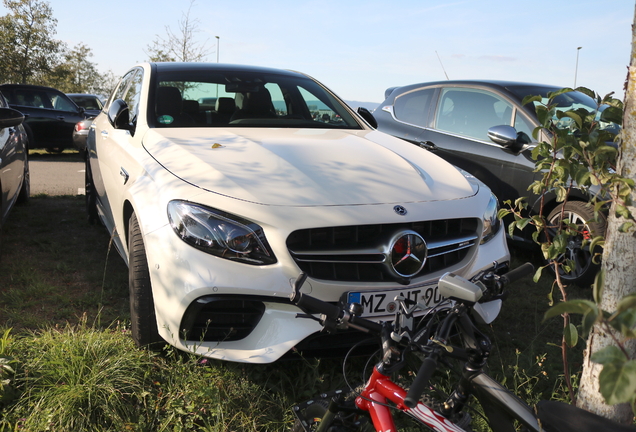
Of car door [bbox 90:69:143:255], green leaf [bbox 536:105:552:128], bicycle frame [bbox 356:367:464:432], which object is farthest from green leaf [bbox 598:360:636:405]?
car door [bbox 90:69:143:255]

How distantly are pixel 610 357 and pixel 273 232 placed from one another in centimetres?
160

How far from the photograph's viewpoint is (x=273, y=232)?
2.36 meters

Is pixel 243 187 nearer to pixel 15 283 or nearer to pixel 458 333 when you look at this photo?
pixel 458 333

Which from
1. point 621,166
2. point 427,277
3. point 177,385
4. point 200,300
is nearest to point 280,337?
point 200,300

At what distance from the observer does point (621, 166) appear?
178 centimetres

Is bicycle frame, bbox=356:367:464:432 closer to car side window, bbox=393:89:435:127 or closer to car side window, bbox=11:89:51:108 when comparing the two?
car side window, bbox=393:89:435:127

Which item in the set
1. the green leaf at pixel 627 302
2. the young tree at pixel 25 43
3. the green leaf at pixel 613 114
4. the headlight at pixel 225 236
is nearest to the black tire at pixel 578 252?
the green leaf at pixel 613 114

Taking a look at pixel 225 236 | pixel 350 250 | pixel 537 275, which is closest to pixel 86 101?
pixel 225 236

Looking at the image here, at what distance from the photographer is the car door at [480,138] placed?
15.0 feet

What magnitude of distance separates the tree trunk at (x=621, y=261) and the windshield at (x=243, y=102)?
2432 millimetres

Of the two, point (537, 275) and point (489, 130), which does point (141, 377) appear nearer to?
point (537, 275)

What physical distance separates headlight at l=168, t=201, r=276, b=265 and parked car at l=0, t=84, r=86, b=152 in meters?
10.5

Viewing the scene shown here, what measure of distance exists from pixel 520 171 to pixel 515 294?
104cm

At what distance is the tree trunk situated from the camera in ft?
5.67
